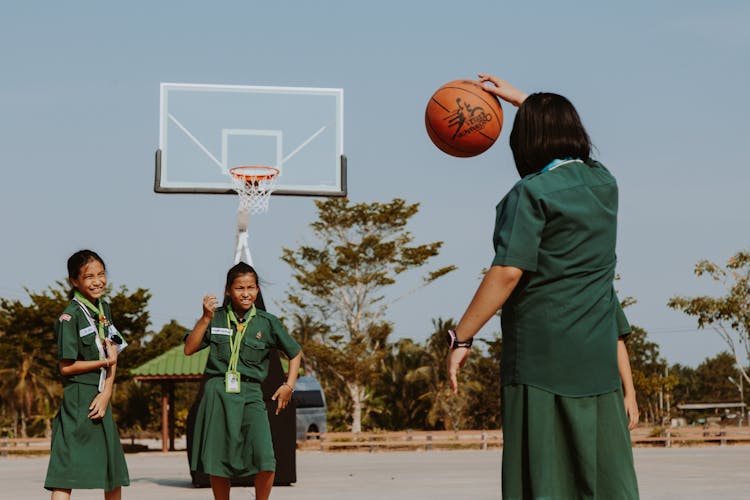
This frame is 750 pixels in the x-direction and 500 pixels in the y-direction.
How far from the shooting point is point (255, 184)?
55.1 feet

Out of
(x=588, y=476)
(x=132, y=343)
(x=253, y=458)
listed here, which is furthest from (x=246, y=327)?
(x=132, y=343)

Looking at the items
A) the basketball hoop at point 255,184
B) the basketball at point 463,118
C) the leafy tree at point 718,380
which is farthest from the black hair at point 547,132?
the leafy tree at point 718,380

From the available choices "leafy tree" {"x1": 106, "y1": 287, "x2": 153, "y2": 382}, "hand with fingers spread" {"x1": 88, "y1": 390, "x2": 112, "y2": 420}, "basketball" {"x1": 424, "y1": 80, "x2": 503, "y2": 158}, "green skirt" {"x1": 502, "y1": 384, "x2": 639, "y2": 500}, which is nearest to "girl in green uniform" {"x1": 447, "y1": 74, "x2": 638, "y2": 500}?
"green skirt" {"x1": 502, "y1": 384, "x2": 639, "y2": 500}

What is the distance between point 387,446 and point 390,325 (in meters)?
10.8

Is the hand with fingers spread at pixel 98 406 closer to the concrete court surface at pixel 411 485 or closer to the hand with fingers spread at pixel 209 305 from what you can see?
the hand with fingers spread at pixel 209 305

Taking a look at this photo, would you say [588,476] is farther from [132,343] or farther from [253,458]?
[132,343]

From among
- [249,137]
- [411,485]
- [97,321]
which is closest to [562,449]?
[97,321]

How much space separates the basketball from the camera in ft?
18.4

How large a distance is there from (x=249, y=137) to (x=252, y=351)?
416 inches

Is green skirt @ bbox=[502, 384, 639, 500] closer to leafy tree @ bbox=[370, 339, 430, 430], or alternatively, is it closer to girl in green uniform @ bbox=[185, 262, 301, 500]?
girl in green uniform @ bbox=[185, 262, 301, 500]

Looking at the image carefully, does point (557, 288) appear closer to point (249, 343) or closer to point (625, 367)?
point (625, 367)

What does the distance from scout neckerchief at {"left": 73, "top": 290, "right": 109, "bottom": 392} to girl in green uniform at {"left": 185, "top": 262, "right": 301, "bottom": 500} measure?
3.35 feet

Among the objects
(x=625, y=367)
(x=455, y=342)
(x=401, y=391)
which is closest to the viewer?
(x=455, y=342)

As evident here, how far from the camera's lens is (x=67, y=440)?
6.10 meters
